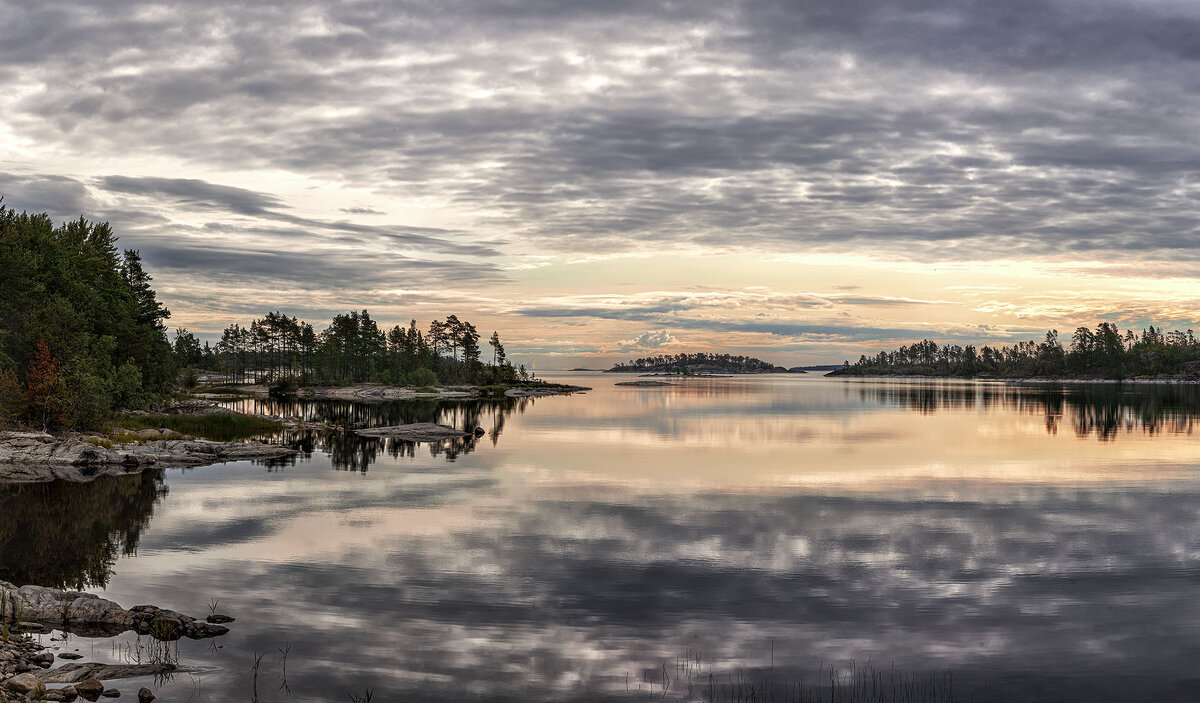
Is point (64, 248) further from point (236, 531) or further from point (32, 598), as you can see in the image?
point (32, 598)

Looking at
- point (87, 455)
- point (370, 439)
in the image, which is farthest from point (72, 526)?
point (370, 439)

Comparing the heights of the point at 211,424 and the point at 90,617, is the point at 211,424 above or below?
above

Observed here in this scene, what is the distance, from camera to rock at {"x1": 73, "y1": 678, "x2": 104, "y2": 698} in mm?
A: 15398

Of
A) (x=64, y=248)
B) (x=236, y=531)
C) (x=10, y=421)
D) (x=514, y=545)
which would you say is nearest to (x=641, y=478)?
(x=514, y=545)

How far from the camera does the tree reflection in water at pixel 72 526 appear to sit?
2622 cm

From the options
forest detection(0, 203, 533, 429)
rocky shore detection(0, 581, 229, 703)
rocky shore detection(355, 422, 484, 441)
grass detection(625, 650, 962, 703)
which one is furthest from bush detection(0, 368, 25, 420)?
grass detection(625, 650, 962, 703)

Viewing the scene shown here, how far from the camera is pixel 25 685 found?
14914mm

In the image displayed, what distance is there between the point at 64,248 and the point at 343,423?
3419cm

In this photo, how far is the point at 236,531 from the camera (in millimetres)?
32688

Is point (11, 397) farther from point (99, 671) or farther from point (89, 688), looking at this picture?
point (89, 688)

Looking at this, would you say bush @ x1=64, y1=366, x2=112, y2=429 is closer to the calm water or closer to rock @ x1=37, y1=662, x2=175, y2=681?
the calm water

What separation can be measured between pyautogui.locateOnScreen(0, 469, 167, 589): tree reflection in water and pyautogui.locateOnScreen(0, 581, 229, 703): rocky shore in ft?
13.8

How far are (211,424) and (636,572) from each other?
70185 mm

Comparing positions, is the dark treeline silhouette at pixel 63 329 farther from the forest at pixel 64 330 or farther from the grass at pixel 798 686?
the grass at pixel 798 686
